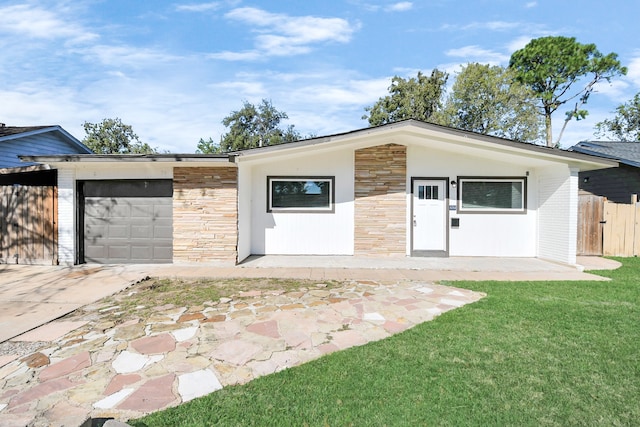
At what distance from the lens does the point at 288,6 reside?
8.38 metres

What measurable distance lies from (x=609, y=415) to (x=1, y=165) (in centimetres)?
1524

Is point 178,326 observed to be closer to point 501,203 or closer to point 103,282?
point 103,282

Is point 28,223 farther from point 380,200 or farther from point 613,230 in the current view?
point 613,230

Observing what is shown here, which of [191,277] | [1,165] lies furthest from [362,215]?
[1,165]

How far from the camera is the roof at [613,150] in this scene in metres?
10.8

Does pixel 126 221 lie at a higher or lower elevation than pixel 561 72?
lower

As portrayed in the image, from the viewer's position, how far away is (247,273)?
21.6 ft

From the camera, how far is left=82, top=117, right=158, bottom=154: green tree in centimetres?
2714

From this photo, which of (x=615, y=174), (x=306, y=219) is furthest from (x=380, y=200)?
(x=615, y=174)

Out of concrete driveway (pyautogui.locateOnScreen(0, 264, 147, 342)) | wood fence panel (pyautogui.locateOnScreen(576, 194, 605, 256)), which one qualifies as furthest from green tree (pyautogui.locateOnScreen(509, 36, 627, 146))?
concrete driveway (pyautogui.locateOnScreen(0, 264, 147, 342))

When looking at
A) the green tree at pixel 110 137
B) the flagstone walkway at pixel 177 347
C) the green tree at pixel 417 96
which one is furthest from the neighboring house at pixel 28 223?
the green tree at pixel 110 137

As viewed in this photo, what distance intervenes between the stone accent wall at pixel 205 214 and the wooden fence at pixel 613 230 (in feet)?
32.1

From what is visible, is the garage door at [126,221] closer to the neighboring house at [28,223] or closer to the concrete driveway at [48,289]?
the concrete driveway at [48,289]

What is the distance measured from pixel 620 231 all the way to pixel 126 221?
13313 millimetres
